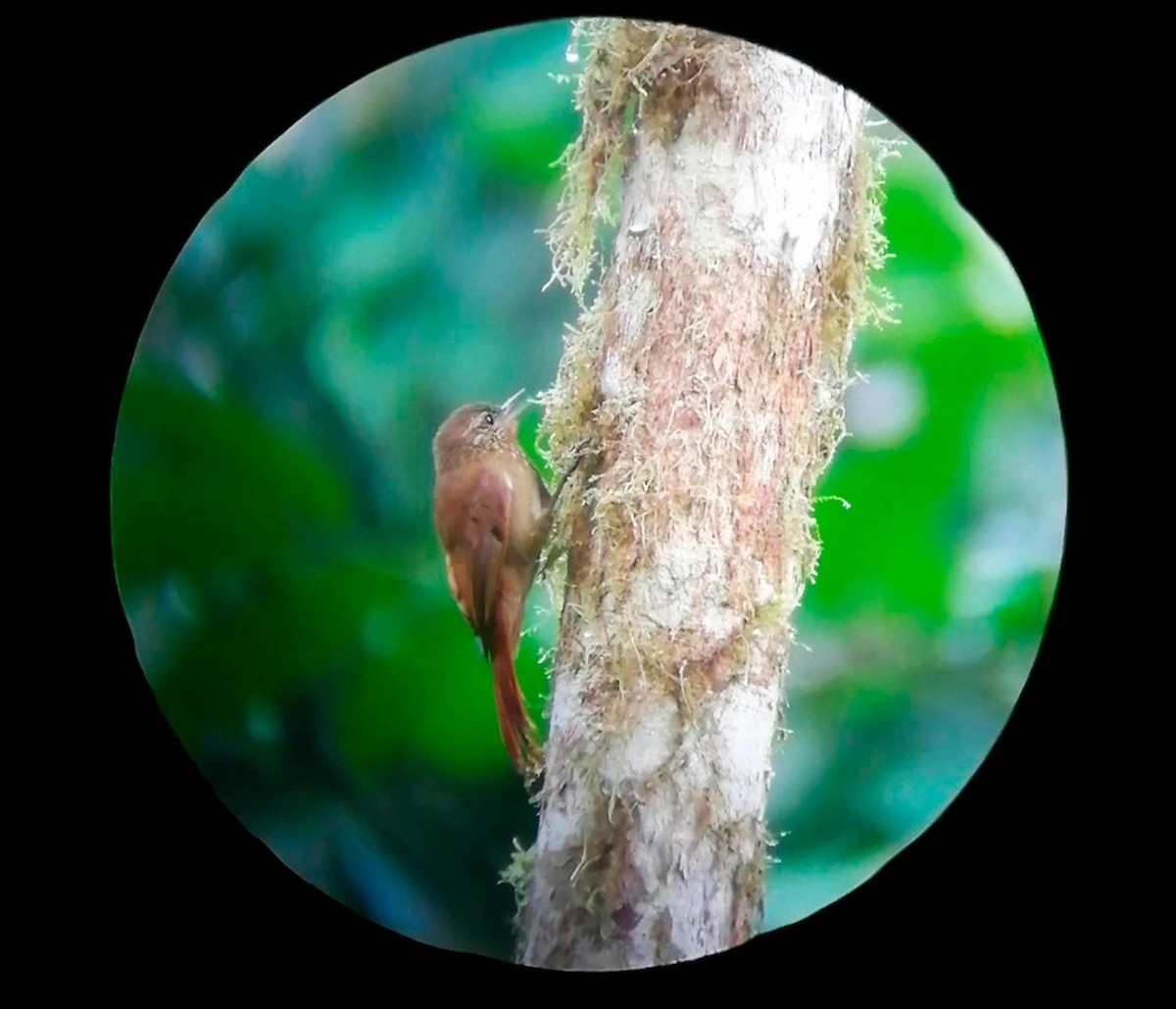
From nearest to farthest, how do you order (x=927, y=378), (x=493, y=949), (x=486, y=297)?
(x=486, y=297) → (x=927, y=378) → (x=493, y=949)

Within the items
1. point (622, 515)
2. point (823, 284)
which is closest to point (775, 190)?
point (823, 284)

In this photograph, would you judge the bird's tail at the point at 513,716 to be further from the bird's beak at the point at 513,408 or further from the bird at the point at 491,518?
the bird's beak at the point at 513,408

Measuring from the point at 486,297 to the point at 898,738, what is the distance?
942 millimetres

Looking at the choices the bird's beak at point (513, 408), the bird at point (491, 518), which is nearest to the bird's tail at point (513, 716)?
the bird at point (491, 518)

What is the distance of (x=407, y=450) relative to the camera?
6.09ft

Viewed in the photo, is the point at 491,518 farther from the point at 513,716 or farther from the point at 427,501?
the point at 513,716

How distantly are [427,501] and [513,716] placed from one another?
13.9 inches

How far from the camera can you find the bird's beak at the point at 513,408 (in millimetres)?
1840

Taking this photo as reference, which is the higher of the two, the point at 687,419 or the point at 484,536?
the point at 687,419

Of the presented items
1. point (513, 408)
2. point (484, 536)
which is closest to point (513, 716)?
point (484, 536)

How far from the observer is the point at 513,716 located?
1.93 meters

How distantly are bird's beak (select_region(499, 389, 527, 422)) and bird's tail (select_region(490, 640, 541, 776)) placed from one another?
34cm

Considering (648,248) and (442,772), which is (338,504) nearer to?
(442,772)

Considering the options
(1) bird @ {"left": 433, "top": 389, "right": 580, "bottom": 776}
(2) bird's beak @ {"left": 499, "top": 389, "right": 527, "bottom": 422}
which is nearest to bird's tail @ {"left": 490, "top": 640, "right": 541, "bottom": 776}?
(1) bird @ {"left": 433, "top": 389, "right": 580, "bottom": 776}
